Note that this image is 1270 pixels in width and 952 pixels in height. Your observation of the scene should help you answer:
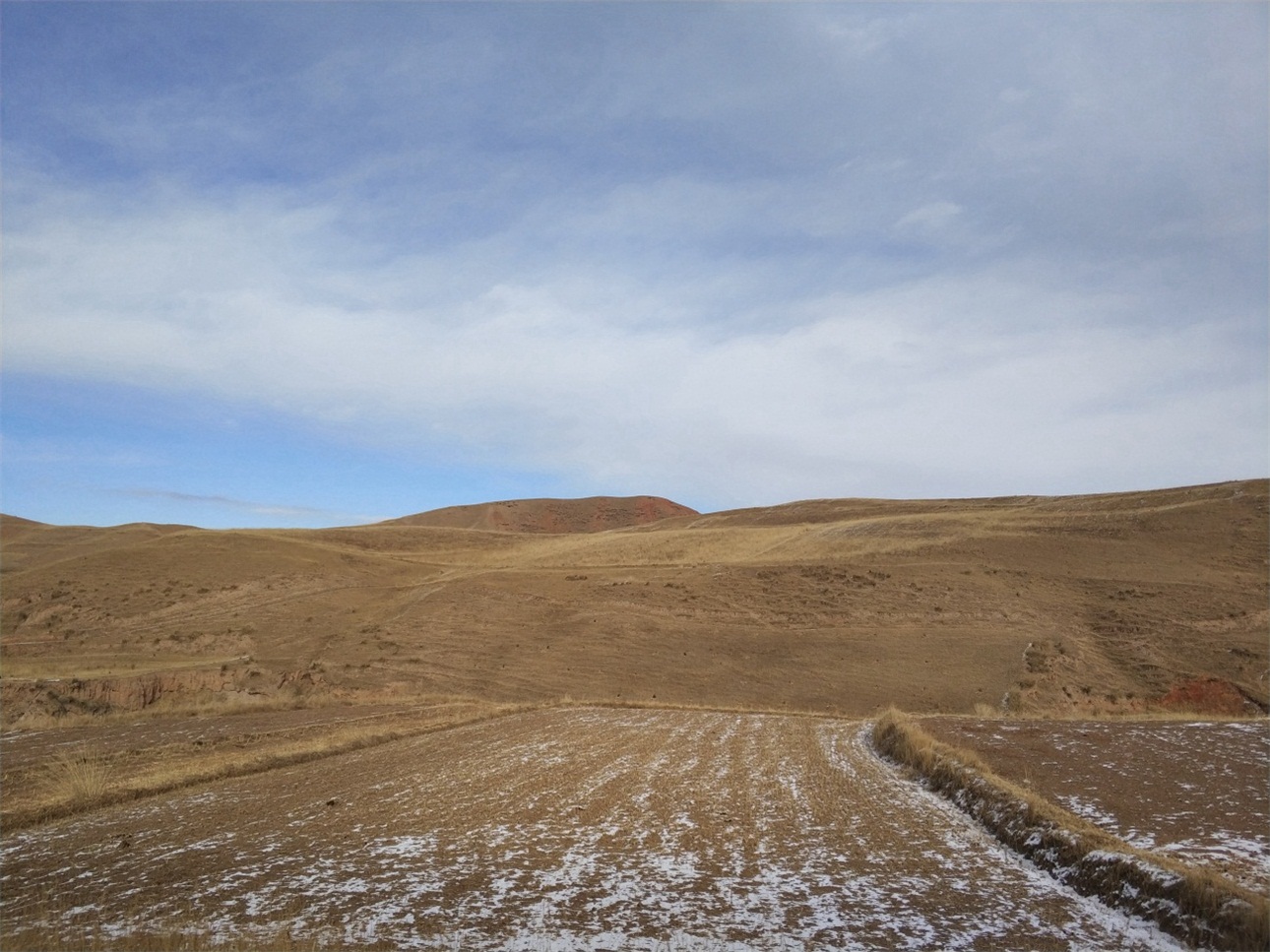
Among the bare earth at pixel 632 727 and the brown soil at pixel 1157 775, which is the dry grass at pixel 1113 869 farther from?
the brown soil at pixel 1157 775

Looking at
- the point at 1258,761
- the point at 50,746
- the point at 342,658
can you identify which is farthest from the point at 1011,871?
the point at 342,658

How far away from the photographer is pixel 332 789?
13.5m

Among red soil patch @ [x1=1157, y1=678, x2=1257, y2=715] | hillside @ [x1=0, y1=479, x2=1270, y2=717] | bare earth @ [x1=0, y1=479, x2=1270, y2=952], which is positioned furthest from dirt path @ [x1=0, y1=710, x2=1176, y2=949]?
red soil patch @ [x1=1157, y1=678, x2=1257, y2=715]

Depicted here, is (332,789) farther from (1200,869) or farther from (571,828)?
(1200,869)

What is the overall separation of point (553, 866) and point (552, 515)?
5031 inches

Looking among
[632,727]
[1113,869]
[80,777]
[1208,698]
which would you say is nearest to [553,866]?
[1113,869]

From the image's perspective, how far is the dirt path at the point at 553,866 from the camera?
717cm

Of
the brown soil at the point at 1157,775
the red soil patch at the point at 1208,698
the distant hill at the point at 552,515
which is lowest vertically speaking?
the red soil patch at the point at 1208,698

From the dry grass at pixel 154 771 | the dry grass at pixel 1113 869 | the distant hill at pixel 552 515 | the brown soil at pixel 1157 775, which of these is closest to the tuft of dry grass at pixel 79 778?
the dry grass at pixel 154 771

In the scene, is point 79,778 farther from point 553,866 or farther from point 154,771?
point 553,866

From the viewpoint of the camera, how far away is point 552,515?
447 feet

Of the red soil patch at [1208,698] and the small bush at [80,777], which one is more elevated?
the small bush at [80,777]

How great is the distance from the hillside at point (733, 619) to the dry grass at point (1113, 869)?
19.9 meters

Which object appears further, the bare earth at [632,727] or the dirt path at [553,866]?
the bare earth at [632,727]
